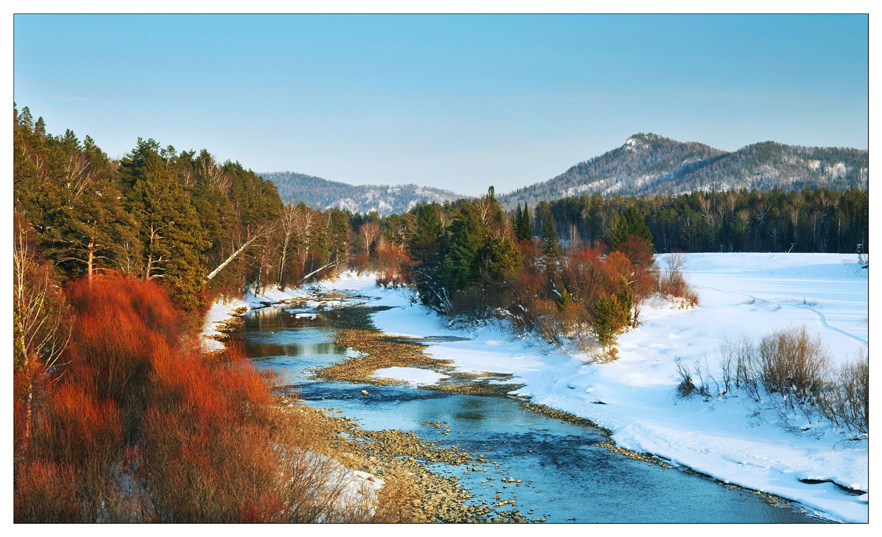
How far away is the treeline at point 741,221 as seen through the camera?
74500 mm

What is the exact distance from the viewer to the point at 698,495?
14414mm

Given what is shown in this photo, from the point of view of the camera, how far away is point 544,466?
53.9ft

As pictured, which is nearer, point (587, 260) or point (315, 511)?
point (315, 511)

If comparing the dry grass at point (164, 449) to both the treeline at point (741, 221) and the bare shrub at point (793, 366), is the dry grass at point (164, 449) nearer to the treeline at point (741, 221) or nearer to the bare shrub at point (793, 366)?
the bare shrub at point (793, 366)

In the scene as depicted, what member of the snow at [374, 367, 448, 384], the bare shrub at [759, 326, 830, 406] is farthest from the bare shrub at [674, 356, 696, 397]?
the snow at [374, 367, 448, 384]

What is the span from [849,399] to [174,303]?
117 ft

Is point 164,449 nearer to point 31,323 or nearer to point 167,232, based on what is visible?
point 31,323

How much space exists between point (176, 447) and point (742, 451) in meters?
15.3

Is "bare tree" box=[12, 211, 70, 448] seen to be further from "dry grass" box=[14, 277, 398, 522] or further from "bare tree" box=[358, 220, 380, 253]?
"bare tree" box=[358, 220, 380, 253]

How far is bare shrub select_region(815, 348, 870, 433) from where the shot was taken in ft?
51.7

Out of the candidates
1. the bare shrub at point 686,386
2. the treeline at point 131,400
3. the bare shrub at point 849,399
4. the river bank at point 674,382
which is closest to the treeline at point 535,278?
the river bank at point 674,382

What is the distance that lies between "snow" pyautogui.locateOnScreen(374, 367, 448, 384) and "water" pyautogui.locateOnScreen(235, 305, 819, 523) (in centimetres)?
187

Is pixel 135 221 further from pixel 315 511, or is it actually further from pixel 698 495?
pixel 698 495

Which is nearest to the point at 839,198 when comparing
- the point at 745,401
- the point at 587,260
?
the point at 587,260
